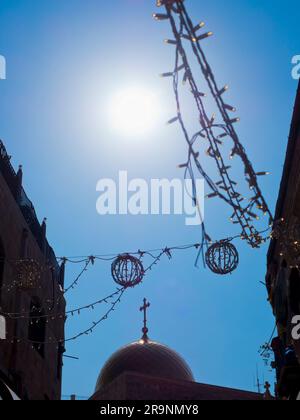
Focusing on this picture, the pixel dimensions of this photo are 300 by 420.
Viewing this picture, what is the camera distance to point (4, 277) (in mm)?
14672

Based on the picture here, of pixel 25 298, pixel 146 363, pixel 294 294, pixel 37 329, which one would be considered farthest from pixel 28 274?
pixel 146 363

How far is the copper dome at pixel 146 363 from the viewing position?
29.8m

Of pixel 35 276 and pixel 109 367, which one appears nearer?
pixel 35 276

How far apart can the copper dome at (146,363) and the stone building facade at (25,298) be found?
10.3m

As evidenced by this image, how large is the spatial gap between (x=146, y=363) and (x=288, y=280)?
16.7 m

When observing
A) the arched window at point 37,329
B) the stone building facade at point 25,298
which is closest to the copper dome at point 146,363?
the stone building facade at point 25,298

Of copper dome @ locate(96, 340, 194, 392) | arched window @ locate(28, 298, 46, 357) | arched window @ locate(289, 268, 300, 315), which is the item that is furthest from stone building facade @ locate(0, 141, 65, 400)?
copper dome @ locate(96, 340, 194, 392)

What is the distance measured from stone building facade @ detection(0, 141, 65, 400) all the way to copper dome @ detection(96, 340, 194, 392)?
1031 cm

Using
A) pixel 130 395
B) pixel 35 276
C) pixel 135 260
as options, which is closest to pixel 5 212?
pixel 35 276

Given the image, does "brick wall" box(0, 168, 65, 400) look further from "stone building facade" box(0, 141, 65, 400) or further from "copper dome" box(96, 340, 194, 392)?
"copper dome" box(96, 340, 194, 392)

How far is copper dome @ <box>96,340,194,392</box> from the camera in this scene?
2977 cm

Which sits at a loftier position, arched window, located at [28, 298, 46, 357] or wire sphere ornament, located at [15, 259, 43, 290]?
wire sphere ornament, located at [15, 259, 43, 290]
